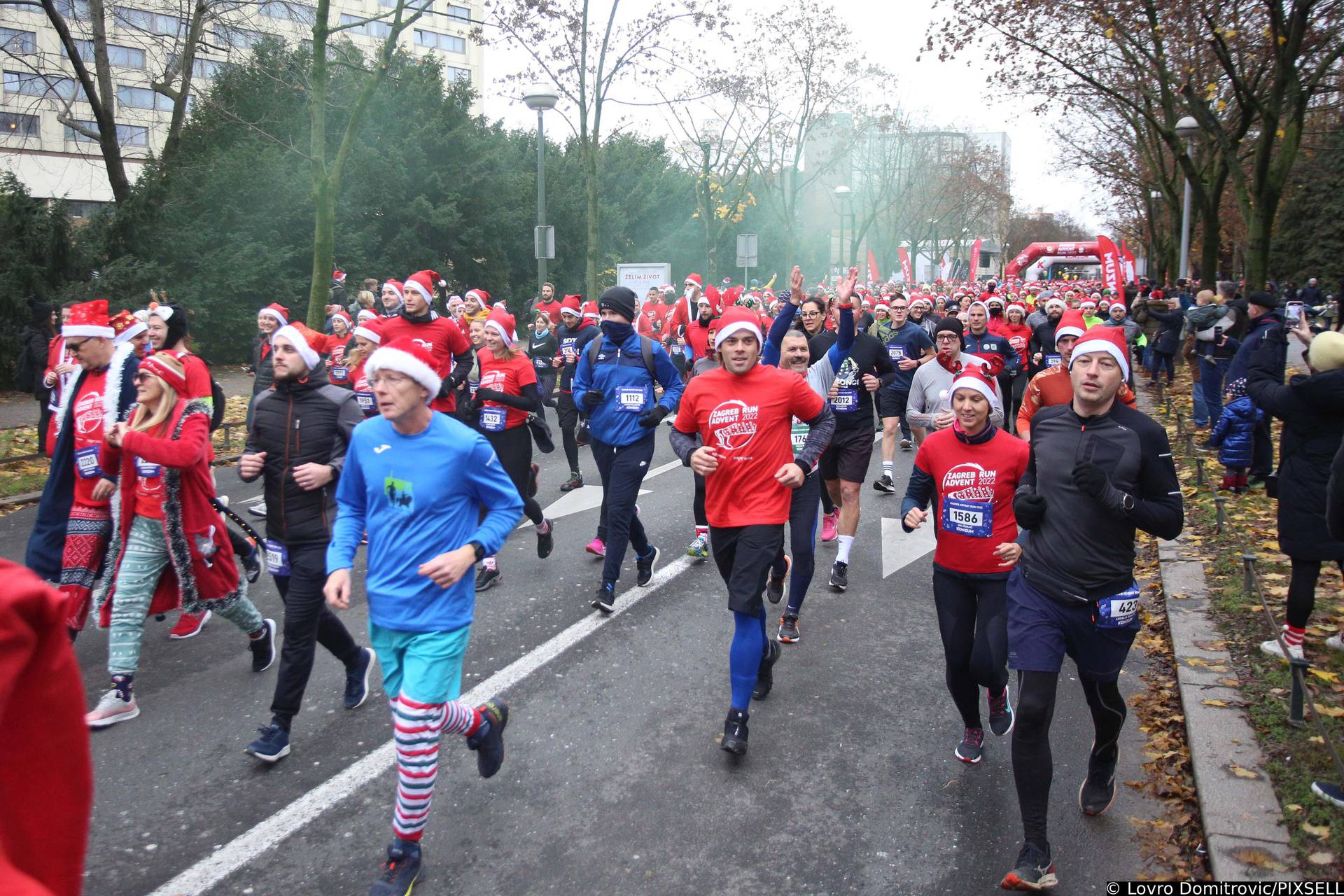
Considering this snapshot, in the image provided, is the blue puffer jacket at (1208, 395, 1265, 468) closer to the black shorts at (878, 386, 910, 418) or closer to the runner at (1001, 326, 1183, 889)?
the black shorts at (878, 386, 910, 418)

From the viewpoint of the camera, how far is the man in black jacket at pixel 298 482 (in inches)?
182

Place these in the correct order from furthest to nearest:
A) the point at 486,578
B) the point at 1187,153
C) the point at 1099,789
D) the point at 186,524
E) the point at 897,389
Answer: the point at 1187,153 < the point at 897,389 < the point at 486,578 < the point at 186,524 < the point at 1099,789

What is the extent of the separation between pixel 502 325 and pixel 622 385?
3.74 ft

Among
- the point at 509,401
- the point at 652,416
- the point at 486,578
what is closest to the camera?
the point at 652,416

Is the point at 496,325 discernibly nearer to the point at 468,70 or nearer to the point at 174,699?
the point at 174,699

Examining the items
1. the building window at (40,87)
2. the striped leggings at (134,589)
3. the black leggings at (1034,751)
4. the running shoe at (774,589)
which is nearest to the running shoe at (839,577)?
the running shoe at (774,589)

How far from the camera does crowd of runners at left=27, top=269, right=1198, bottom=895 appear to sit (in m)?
3.74

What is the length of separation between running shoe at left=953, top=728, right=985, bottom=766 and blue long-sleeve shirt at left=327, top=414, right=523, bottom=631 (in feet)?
7.87

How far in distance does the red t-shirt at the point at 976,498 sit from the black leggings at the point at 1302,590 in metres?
1.97

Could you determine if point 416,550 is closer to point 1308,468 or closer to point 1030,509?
point 1030,509

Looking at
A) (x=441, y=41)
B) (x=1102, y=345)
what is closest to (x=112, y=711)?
(x=1102, y=345)

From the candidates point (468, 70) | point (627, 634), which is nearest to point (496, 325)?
point (627, 634)

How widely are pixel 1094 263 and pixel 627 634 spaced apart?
63.5 meters

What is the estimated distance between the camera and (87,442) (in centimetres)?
543
